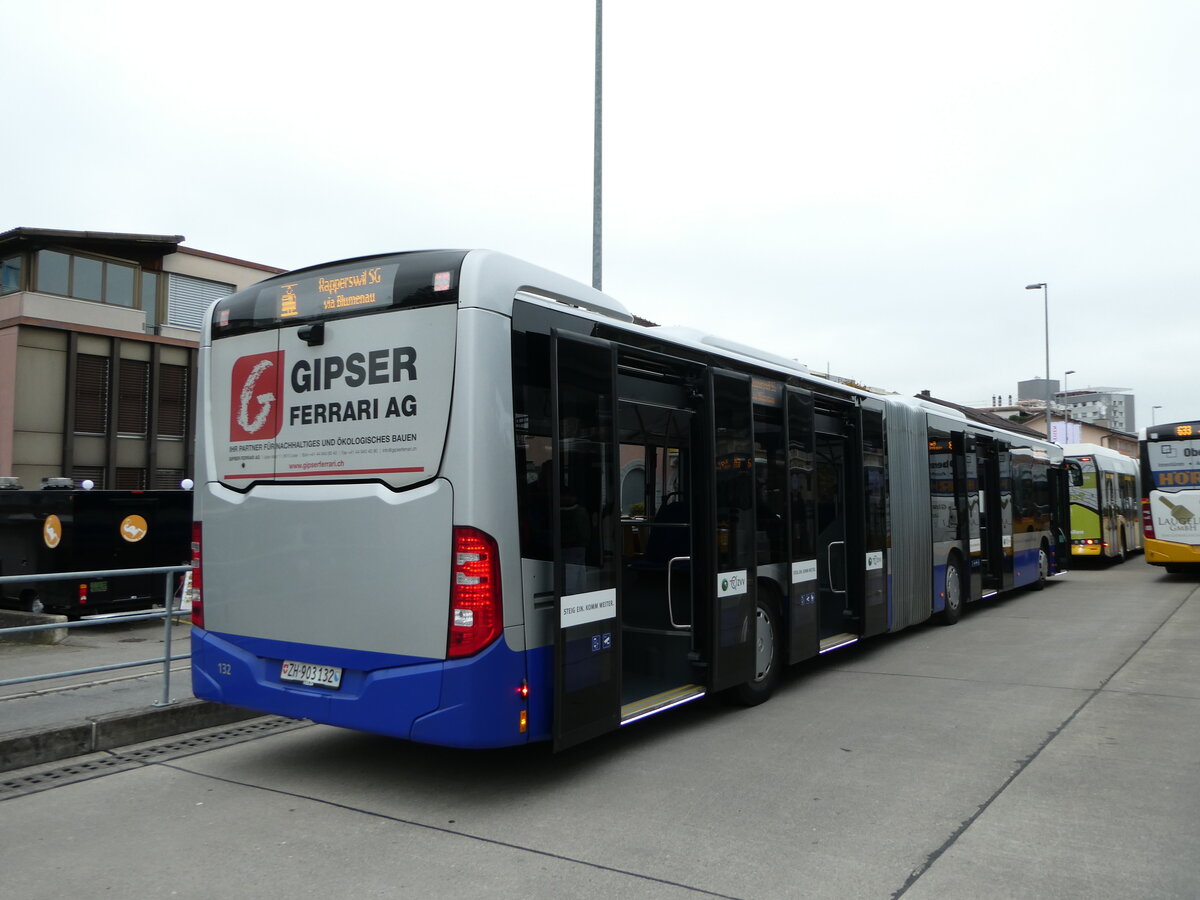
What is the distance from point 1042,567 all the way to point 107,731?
15675mm

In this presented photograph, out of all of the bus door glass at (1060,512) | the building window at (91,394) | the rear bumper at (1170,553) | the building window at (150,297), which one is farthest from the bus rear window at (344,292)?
the building window at (150,297)

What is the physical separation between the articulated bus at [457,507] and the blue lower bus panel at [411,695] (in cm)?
1

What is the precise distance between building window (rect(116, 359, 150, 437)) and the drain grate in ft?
76.8

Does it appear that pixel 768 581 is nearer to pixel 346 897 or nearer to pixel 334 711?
pixel 334 711

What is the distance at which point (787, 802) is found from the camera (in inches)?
213

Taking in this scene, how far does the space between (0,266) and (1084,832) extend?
1245 inches

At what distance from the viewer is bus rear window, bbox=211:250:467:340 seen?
5.43 meters

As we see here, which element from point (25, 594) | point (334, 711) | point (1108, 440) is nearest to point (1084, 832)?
point (334, 711)

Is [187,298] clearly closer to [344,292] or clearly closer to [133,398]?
[133,398]

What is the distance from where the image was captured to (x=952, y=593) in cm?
1304

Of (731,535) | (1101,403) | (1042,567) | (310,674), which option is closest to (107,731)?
(310,674)

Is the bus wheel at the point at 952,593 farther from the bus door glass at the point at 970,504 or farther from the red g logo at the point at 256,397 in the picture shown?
the red g logo at the point at 256,397

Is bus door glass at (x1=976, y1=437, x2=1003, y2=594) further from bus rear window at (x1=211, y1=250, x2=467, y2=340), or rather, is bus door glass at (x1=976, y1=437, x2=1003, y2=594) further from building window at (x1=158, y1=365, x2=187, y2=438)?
building window at (x1=158, y1=365, x2=187, y2=438)

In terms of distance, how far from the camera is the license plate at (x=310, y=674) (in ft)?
18.4
